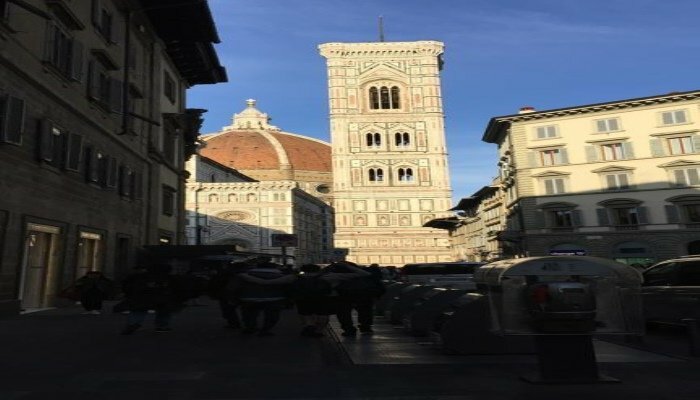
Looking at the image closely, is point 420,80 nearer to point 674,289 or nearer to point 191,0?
point 191,0

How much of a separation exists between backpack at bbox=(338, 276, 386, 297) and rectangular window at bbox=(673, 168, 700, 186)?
4265cm

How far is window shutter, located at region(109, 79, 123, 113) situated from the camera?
2045cm

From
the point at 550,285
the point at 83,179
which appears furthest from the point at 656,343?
the point at 83,179

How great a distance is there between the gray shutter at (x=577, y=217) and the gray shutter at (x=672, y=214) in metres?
6.87

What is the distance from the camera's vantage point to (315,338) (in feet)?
33.5

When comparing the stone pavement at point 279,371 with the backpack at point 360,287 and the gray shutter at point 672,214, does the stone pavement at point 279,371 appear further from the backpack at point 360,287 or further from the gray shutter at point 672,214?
the gray shutter at point 672,214

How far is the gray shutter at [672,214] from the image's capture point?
140 ft

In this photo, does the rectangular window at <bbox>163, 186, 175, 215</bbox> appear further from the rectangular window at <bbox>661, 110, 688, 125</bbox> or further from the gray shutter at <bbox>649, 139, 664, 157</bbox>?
the rectangular window at <bbox>661, 110, 688, 125</bbox>

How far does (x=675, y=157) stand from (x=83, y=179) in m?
46.1

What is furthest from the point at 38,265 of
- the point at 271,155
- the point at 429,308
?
the point at 271,155

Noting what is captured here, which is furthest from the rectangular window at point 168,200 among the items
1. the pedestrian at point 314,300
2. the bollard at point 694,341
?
the bollard at point 694,341

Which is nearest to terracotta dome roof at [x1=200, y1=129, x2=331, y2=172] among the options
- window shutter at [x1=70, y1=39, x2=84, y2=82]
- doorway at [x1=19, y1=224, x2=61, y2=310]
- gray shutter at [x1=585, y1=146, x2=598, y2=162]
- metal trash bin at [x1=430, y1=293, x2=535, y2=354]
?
gray shutter at [x1=585, y1=146, x2=598, y2=162]

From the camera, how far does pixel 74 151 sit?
17.1 meters

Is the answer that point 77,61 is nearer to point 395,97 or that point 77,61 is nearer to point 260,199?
point 260,199
